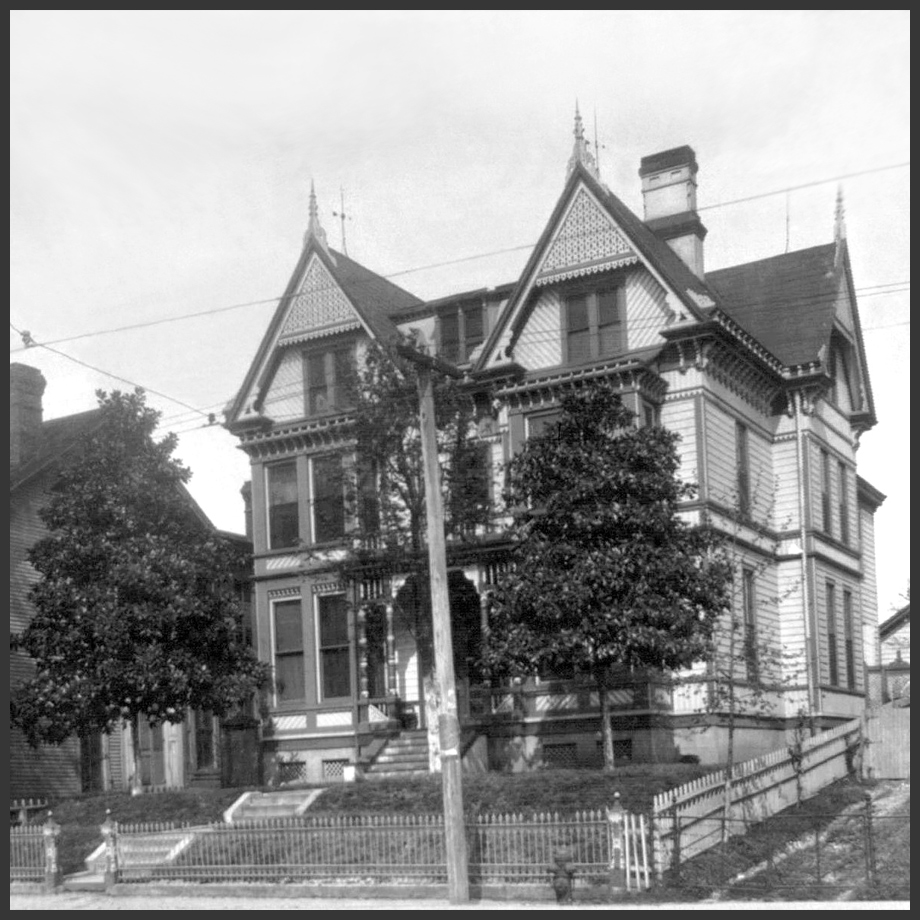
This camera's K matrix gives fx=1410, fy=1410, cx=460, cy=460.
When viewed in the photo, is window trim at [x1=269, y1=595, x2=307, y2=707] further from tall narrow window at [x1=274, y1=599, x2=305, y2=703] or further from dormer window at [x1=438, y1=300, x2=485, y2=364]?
dormer window at [x1=438, y1=300, x2=485, y2=364]

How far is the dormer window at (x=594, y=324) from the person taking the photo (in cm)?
3294

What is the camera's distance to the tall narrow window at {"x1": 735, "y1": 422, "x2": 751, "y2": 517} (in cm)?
3338

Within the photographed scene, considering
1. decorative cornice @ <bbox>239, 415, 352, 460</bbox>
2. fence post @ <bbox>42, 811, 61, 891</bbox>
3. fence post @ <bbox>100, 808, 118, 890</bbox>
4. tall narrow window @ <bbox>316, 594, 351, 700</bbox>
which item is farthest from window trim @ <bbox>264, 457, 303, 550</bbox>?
fence post @ <bbox>100, 808, 118, 890</bbox>

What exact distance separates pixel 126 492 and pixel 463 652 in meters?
9.00

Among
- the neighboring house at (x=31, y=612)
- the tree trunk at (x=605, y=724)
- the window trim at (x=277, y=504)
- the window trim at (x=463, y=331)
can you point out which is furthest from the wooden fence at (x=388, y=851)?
the window trim at (x=463, y=331)

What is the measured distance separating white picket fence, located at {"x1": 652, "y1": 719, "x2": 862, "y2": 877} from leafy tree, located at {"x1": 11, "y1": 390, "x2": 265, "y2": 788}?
469 inches

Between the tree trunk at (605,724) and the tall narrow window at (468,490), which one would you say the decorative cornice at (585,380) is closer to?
the tall narrow window at (468,490)

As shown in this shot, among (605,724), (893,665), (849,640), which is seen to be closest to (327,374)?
(605,724)

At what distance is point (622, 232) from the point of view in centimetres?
3266

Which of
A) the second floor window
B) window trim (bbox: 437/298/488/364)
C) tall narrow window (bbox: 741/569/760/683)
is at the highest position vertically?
window trim (bbox: 437/298/488/364)

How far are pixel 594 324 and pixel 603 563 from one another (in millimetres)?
8509

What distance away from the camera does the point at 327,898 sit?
22.0 metres

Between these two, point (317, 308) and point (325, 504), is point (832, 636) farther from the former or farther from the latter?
point (317, 308)

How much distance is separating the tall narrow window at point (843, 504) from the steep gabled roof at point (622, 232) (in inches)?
293
